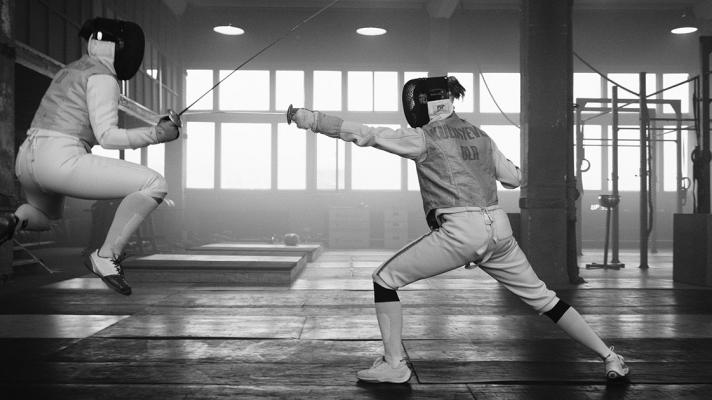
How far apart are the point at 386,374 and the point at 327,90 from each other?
40.0 ft

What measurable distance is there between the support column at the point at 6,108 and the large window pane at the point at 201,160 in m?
8.18

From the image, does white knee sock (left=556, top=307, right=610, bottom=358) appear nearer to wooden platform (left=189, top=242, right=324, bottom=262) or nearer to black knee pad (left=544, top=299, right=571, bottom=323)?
black knee pad (left=544, top=299, right=571, bottom=323)

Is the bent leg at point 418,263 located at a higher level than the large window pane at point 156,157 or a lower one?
lower

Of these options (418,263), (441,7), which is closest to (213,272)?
(418,263)

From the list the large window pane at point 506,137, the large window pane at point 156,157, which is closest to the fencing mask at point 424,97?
the large window pane at point 156,157

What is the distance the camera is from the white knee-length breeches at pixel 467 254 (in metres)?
2.47

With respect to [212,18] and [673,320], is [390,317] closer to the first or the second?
[673,320]

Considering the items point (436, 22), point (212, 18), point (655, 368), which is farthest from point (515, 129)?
point (655, 368)

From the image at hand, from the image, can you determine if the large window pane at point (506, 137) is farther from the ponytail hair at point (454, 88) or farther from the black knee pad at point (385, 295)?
the black knee pad at point (385, 295)

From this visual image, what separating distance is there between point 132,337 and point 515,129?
1226 centimetres

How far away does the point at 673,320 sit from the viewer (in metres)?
4.03

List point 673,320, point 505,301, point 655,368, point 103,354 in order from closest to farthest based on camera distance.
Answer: point 655,368 → point 103,354 → point 673,320 → point 505,301

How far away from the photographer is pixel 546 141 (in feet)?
19.2

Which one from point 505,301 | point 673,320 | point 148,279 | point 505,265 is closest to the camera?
point 505,265
